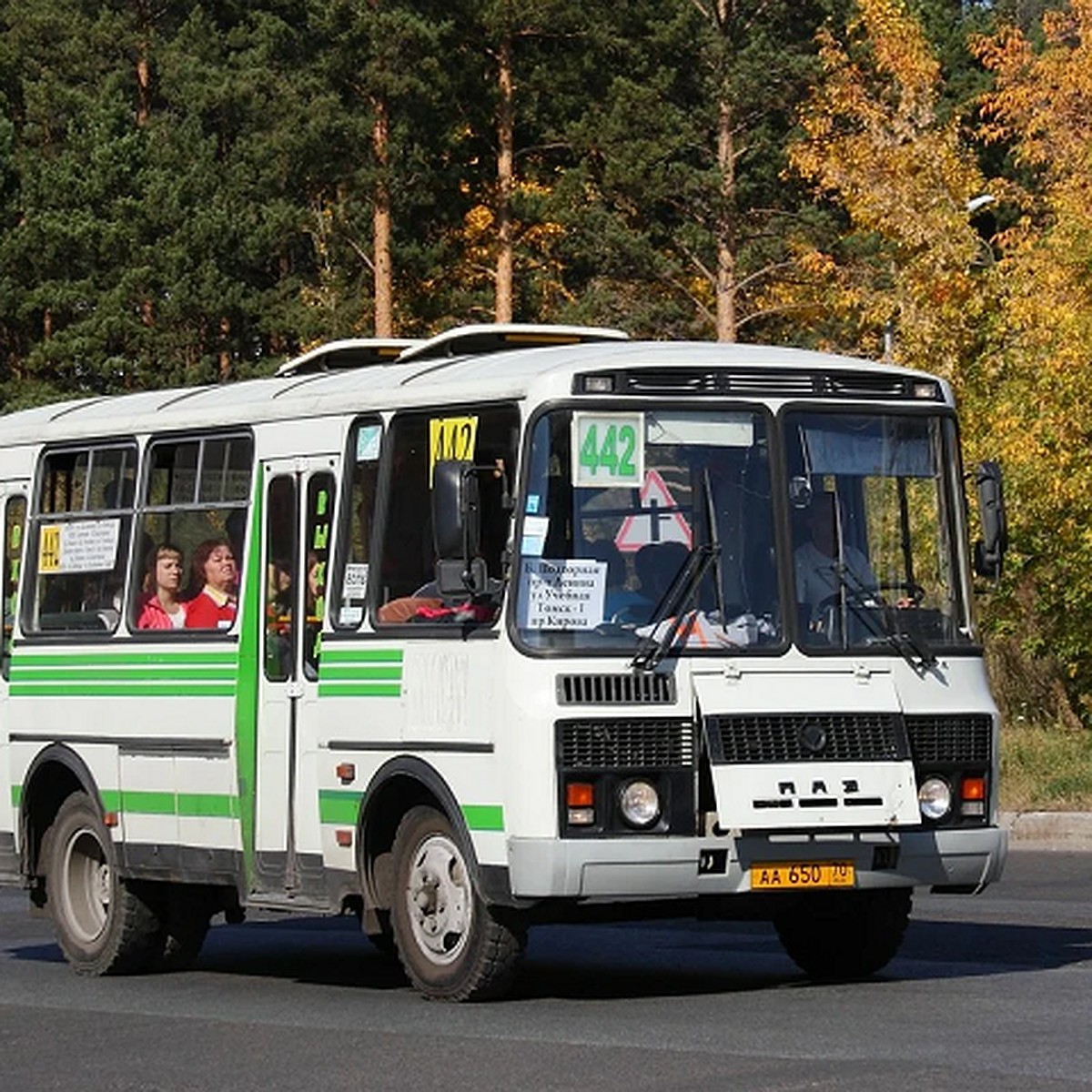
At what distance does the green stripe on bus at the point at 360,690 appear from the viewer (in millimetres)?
14133

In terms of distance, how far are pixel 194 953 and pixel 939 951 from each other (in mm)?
3724

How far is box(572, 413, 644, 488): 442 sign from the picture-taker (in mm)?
13500

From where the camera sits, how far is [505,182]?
5788 centimetres

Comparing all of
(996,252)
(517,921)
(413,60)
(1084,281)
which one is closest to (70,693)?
(517,921)

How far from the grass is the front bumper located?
12.1 meters

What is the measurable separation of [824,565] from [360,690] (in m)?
2.12

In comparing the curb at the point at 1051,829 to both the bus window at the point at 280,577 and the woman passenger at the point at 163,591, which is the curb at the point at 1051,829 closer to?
the woman passenger at the point at 163,591

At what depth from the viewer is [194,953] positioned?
1655 centimetres

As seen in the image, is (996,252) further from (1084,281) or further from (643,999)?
(643,999)

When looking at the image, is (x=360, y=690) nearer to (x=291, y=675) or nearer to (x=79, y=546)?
(x=291, y=675)

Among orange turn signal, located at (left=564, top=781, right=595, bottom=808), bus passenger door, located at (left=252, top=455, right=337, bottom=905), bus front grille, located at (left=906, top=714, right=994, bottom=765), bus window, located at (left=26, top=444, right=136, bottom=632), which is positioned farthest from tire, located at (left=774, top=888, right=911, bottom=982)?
bus window, located at (left=26, top=444, right=136, bottom=632)

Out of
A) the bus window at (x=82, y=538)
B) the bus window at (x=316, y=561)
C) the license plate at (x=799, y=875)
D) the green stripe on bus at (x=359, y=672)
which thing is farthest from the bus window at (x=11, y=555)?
the license plate at (x=799, y=875)

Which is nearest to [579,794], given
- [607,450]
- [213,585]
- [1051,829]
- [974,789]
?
[607,450]

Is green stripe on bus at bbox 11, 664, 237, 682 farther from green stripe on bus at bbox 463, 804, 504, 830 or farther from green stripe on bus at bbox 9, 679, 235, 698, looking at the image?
green stripe on bus at bbox 463, 804, 504, 830
